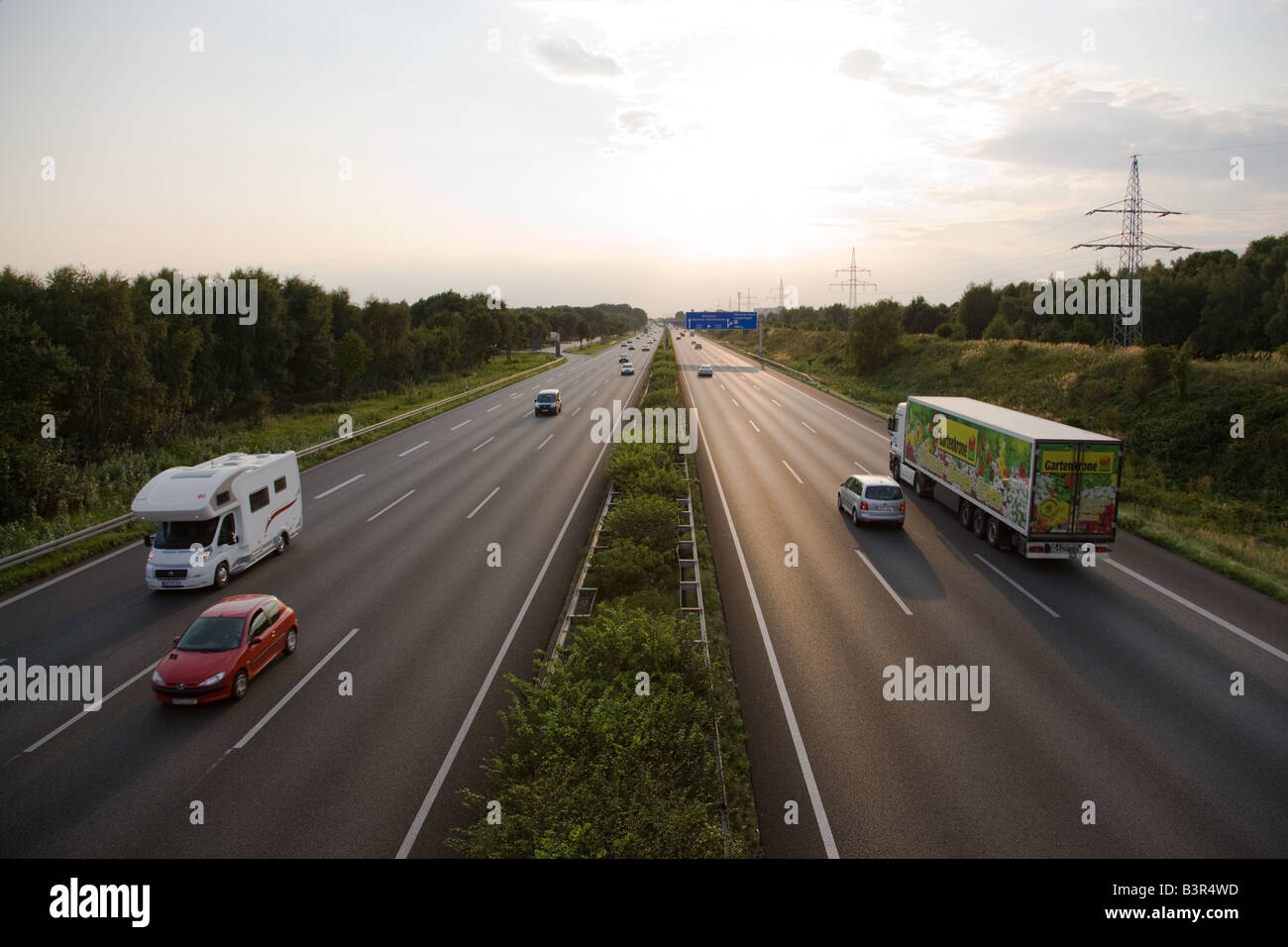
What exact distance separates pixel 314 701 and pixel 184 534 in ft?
24.6

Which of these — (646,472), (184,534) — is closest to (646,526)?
(646,472)

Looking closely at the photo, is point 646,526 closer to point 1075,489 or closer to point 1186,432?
point 1075,489

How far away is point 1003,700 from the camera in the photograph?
12.5 metres

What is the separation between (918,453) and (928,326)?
271 feet

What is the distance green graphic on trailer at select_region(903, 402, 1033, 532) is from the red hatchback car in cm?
1774

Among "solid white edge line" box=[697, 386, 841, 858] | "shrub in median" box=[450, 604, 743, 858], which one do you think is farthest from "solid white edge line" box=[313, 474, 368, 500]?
"shrub in median" box=[450, 604, 743, 858]

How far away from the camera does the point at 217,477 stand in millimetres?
17500

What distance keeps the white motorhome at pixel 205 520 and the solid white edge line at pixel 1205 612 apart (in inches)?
891

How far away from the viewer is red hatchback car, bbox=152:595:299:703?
40.2 ft

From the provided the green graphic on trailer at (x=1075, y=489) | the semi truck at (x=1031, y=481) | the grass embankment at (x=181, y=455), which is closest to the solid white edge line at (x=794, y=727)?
the semi truck at (x=1031, y=481)

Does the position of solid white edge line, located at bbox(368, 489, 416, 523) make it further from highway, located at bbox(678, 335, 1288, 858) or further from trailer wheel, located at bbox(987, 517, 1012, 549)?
trailer wheel, located at bbox(987, 517, 1012, 549)

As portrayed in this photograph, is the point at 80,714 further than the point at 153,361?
No

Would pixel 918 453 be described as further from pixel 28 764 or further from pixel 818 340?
pixel 818 340
